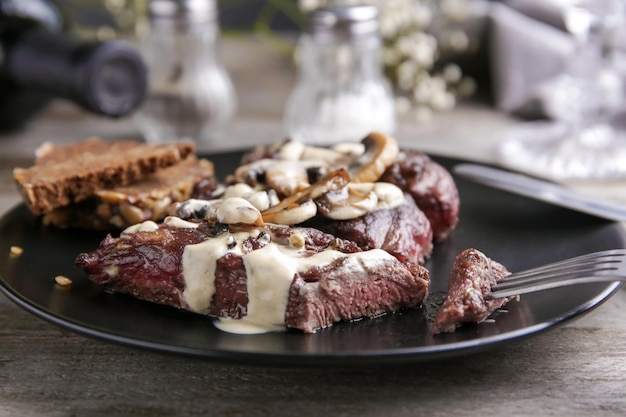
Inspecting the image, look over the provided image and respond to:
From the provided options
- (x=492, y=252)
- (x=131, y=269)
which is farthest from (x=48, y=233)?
(x=492, y=252)

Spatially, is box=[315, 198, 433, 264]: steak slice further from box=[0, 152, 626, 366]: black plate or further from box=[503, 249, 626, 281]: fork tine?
box=[503, 249, 626, 281]: fork tine

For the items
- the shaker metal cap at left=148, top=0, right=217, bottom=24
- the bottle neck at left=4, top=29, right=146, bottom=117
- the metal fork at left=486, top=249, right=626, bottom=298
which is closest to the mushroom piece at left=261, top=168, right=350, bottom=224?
the metal fork at left=486, top=249, right=626, bottom=298

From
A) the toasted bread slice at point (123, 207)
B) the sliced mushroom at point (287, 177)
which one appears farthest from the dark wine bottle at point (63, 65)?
the sliced mushroom at point (287, 177)

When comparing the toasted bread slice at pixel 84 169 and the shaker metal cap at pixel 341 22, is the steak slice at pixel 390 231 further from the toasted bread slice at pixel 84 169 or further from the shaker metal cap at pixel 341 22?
the shaker metal cap at pixel 341 22

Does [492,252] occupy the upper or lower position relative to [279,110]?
upper

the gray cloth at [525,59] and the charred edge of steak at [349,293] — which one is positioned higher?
the charred edge of steak at [349,293]

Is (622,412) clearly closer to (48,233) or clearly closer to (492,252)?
(492,252)

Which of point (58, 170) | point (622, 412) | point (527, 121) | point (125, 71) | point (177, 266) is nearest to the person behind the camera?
point (622, 412)
